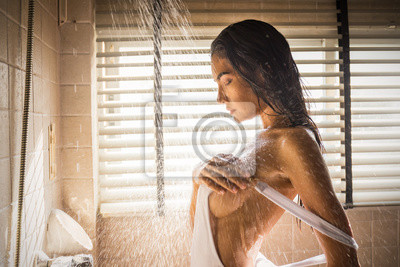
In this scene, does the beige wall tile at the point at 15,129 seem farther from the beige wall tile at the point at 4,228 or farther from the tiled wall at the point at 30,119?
the beige wall tile at the point at 4,228

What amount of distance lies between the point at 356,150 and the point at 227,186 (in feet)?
3.80

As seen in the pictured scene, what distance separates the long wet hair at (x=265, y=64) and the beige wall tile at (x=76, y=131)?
0.89m

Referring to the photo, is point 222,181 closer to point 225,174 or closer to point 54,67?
point 225,174

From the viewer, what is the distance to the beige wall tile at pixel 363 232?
4.68 feet

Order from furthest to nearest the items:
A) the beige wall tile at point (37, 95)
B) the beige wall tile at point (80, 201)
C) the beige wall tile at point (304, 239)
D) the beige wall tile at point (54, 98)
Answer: the beige wall tile at point (304, 239), the beige wall tile at point (80, 201), the beige wall tile at point (54, 98), the beige wall tile at point (37, 95)

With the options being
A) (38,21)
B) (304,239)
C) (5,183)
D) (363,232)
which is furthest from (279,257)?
(38,21)


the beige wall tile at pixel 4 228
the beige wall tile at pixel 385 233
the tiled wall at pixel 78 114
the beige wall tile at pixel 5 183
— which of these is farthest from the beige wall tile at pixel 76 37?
the beige wall tile at pixel 385 233

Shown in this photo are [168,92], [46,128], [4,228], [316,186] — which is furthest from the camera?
[168,92]

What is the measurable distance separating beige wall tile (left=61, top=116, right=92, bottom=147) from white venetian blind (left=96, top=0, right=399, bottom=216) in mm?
77

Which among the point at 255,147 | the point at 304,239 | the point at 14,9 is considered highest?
the point at 14,9

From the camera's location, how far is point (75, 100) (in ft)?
4.17

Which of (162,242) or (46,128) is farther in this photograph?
(162,242)

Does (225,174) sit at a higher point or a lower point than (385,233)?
higher

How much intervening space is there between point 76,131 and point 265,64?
1.06 meters
